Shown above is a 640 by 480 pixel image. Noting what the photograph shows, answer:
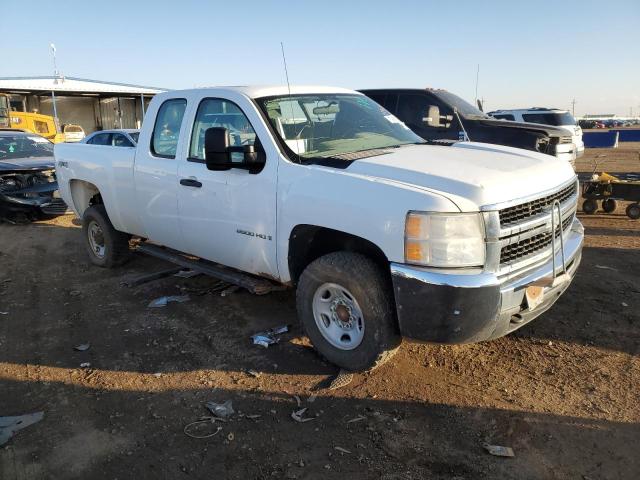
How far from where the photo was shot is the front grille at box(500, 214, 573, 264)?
3.14 meters

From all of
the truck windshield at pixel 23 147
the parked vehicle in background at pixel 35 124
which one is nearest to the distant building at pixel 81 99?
the parked vehicle in background at pixel 35 124

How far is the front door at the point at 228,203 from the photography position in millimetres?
3934

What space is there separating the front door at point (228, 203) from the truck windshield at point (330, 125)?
0.25m

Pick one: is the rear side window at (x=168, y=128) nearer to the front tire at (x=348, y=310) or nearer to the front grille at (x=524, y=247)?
the front tire at (x=348, y=310)

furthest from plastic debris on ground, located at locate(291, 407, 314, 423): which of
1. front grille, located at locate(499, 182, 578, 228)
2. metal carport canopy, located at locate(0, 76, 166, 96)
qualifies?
Answer: metal carport canopy, located at locate(0, 76, 166, 96)

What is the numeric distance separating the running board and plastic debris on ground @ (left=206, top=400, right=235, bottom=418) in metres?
1.00

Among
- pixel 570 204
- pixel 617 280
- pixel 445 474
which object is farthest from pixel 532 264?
pixel 617 280

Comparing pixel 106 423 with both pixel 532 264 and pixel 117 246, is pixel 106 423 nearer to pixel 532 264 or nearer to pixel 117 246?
pixel 532 264

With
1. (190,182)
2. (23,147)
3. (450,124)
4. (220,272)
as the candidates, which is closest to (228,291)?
(220,272)

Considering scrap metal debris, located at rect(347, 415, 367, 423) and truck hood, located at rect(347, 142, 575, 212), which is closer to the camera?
truck hood, located at rect(347, 142, 575, 212)

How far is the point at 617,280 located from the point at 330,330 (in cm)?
356

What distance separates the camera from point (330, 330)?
3750 millimetres

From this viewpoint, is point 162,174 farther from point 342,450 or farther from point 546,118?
point 546,118

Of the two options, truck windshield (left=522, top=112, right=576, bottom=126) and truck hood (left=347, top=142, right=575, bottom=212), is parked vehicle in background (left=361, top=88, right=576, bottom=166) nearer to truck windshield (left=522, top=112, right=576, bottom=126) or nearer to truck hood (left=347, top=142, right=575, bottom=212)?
truck hood (left=347, top=142, right=575, bottom=212)
